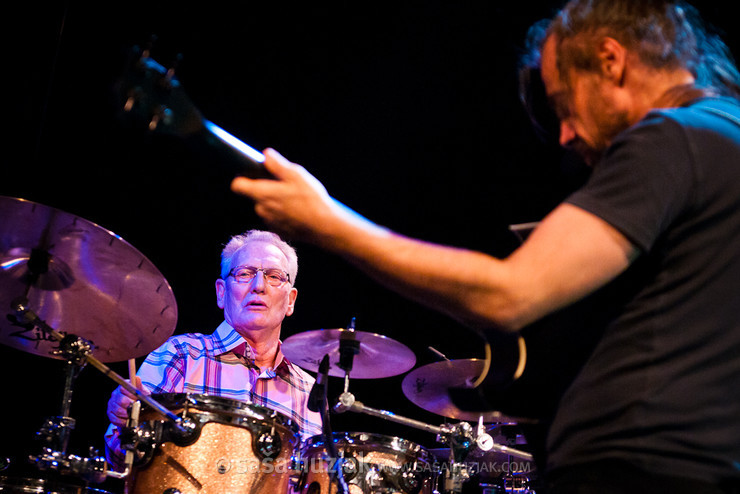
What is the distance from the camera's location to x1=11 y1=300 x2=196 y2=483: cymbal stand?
229cm

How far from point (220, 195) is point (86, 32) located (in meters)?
1.51

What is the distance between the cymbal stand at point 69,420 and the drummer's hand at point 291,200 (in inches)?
65.4

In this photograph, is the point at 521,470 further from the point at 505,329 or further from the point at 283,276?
the point at 505,329

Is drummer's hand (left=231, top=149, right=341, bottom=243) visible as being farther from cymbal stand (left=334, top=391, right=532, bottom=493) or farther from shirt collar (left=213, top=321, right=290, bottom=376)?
shirt collar (left=213, top=321, right=290, bottom=376)

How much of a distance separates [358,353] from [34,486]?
1.62 metres

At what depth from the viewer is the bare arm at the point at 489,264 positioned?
0.88m

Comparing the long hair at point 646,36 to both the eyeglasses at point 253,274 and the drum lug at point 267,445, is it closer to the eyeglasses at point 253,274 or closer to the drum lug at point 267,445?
the drum lug at point 267,445

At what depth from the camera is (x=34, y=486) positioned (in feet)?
7.76

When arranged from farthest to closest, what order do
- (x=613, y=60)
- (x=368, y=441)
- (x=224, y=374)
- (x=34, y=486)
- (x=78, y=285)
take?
(x=224, y=374)
(x=368, y=441)
(x=78, y=285)
(x=34, y=486)
(x=613, y=60)

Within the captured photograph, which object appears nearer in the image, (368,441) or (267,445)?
(267,445)

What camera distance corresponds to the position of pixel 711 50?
1.30 m

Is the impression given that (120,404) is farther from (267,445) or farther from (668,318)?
(668,318)

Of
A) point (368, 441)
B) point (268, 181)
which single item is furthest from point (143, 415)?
point (268, 181)

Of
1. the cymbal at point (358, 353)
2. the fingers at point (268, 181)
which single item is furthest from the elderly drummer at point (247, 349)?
the fingers at point (268, 181)
